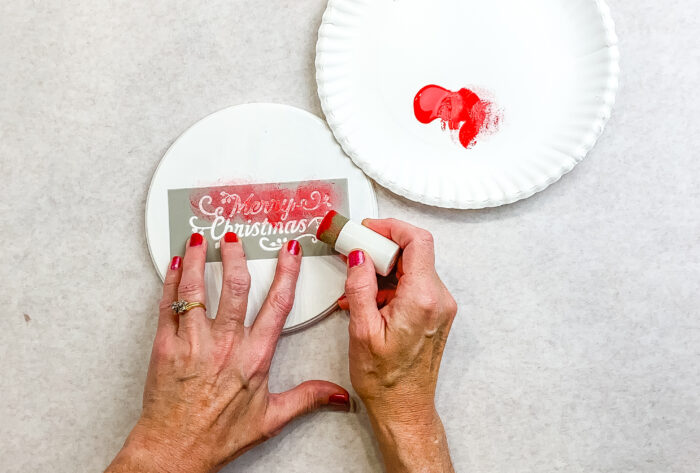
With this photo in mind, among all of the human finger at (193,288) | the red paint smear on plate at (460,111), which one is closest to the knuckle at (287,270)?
the human finger at (193,288)

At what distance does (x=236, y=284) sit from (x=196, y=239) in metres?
0.09

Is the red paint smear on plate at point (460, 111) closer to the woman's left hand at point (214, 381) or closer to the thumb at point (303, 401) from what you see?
the woman's left hand at point (214, 381)

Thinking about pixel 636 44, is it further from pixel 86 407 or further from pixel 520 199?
pixel 86 407

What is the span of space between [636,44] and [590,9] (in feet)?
0.40

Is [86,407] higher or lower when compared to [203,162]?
lower

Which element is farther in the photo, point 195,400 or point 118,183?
point 118,183

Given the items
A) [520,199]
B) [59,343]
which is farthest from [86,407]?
[520,199]

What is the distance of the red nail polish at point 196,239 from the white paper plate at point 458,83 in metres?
0.25

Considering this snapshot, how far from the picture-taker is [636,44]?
0.84 meters

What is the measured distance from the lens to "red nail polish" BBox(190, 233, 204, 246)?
0.78 metres

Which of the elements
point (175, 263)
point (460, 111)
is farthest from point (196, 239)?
point (460, 111)

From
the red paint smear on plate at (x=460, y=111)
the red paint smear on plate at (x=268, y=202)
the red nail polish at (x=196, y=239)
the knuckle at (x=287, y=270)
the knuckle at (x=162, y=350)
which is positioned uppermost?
the red paint smear on plate at (x=460, y=111)

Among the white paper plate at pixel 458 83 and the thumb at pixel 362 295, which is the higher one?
the white paper plate at pixel 458 83

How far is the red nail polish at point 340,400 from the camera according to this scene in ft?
2.55
